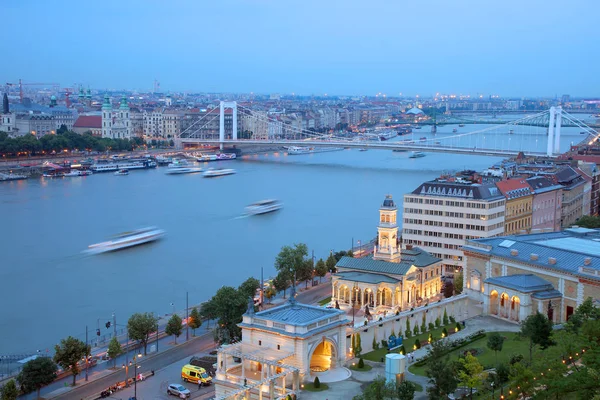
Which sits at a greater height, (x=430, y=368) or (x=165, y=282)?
(x=430, y=368)

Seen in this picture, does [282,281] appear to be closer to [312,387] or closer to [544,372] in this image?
[312,387]

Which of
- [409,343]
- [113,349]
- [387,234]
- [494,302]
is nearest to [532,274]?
[494,302]

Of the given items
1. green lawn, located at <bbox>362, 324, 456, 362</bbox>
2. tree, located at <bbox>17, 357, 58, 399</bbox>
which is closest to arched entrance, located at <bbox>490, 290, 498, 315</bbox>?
green lawn, located at <bbox>362, 324, 456, 362</bbox>

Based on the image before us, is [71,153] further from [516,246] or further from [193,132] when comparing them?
[516,246]

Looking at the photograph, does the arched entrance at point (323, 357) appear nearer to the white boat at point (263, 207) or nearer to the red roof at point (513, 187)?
the red roof at point (513, 187)

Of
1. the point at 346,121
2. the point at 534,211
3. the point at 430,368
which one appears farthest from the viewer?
the point at 346,121

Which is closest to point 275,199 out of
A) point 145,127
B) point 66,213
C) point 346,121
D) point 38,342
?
point 66,213

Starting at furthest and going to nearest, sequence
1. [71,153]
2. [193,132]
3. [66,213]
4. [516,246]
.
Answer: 1. [193,132]
2. [71,153]
3. [66,213]
4. [516,246]
